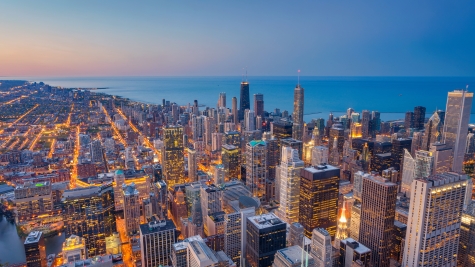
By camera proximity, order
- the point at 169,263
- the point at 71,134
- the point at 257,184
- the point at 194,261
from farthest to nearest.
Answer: the point at 71,134
the point at 257,184
the point at 169,263
the point at 194,261

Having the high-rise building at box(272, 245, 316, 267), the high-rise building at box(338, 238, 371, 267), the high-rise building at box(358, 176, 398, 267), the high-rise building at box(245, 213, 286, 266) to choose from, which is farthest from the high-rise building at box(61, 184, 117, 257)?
the high-rise building at box(358, 176, 398, 267)

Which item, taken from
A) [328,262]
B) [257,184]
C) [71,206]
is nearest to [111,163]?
[71,206]

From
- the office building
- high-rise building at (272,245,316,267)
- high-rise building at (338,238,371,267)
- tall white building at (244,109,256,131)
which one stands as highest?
tall white building at (244,109,256,131)

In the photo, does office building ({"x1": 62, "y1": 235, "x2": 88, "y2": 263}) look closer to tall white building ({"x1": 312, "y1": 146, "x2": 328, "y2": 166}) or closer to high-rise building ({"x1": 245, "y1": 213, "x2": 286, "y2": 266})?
high-rise building ({"x1": 245, "y1": 213, "x2": 286, "y2": 266})

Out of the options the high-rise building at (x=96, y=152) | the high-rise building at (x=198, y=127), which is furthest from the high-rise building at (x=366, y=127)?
the high-rise building at (x=96, y=152)

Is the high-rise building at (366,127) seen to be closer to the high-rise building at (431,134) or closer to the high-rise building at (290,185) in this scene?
the high-rise building at (431,134)

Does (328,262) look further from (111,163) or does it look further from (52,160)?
(52,160)
